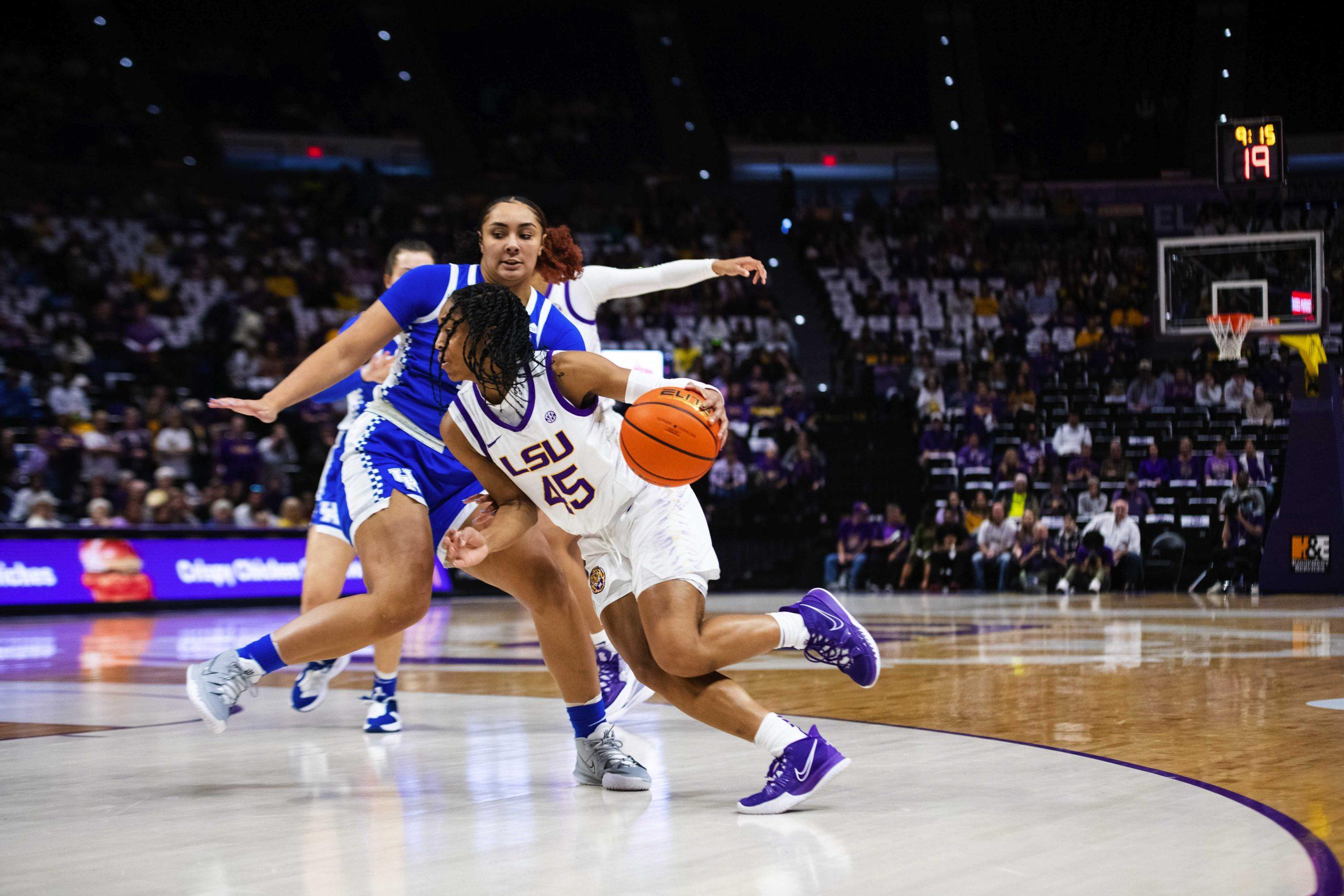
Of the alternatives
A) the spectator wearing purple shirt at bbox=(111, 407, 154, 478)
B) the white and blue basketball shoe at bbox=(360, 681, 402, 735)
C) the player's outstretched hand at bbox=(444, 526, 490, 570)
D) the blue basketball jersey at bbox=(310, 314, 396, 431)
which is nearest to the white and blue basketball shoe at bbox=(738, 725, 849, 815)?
the player's outstretched hand at bbox=(444, 526, 490, 570)

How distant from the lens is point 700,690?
355 cm

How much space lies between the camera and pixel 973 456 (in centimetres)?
1641

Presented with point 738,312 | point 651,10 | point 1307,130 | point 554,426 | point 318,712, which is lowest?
point 318,712

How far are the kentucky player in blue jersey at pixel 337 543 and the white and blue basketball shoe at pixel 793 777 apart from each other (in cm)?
218

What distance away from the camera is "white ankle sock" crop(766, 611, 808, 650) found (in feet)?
11.8

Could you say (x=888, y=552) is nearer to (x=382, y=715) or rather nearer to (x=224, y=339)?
(x=224, y=339)

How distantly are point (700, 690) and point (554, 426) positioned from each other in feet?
2.70

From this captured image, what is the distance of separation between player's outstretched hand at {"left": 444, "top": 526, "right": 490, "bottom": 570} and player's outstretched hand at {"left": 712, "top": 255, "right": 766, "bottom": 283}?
1394mm

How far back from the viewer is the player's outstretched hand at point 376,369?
530 centimetres

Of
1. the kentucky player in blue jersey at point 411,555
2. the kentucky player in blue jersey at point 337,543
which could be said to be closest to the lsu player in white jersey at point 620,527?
the kentucky player in blue jersey at point 411,555

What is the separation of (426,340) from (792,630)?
5.58 ft

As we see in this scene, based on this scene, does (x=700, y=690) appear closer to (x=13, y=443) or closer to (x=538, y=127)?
(x=13, y=443)

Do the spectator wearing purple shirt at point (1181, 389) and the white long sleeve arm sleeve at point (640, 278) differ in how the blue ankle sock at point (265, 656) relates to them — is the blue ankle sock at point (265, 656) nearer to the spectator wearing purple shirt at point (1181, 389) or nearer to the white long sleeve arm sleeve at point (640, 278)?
the white long sleeve arm sleeve at point (640, 278)

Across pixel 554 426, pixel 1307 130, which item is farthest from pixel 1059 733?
pixel 1307 130
